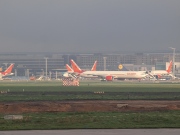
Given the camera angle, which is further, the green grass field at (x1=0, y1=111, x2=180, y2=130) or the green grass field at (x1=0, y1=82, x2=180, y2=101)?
the green grass field at (x1=0, y1=82, x2=180, y2=101)

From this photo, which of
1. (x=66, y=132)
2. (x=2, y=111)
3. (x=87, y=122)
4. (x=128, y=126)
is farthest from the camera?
(x=2, y=111)

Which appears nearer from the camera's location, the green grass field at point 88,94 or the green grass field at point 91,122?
the green grass field at point 91,122

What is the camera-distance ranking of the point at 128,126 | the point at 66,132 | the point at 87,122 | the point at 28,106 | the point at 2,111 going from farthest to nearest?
the point at 28,106 → the point at 2,111 → the point at 87,122 → the point at 128,126 → the point at 66,132

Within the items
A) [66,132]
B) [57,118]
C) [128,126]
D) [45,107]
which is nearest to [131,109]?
[45,107]

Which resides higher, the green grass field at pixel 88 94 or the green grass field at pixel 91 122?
the green grass field at pixel 91 122

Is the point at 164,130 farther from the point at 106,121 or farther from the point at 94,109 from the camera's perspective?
the point at 94,109

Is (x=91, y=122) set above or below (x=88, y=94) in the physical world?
above

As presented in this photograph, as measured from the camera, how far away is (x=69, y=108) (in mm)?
48344

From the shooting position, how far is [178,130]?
29812mm

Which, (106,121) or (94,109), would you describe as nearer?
(106,121)

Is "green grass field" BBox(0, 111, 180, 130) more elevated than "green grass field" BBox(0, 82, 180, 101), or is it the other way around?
"green grass field" BBox(0, 111, 180, 130)

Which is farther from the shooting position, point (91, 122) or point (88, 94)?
point (88, 94)

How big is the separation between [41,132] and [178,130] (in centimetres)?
652

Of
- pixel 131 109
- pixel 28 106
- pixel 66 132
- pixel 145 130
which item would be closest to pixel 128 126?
pixel 145 130
